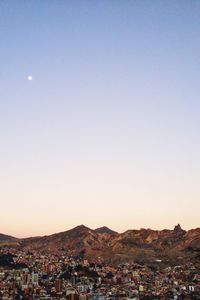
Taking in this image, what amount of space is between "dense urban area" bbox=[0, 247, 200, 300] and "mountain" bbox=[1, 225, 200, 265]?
11329 millimetres

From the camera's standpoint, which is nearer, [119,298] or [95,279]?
[119,298]

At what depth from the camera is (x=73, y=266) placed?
61.4 meters

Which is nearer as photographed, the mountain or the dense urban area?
the dense urban area

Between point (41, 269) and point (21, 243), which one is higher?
point (21, 243)

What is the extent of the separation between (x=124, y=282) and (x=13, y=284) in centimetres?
1369

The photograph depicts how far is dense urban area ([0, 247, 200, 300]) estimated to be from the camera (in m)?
39.3

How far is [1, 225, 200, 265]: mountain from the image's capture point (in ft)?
259

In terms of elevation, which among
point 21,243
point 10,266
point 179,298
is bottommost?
point 179,298

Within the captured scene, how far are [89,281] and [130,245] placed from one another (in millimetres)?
38475

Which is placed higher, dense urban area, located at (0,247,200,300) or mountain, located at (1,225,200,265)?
mountain, located at (1,225,200,265)

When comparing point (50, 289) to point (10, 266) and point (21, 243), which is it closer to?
point (10, 266)

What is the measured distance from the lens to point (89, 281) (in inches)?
1977

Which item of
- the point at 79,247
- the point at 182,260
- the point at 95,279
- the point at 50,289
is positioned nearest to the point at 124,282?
the point at 95,279

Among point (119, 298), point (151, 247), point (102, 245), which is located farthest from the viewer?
point (102, 245)
